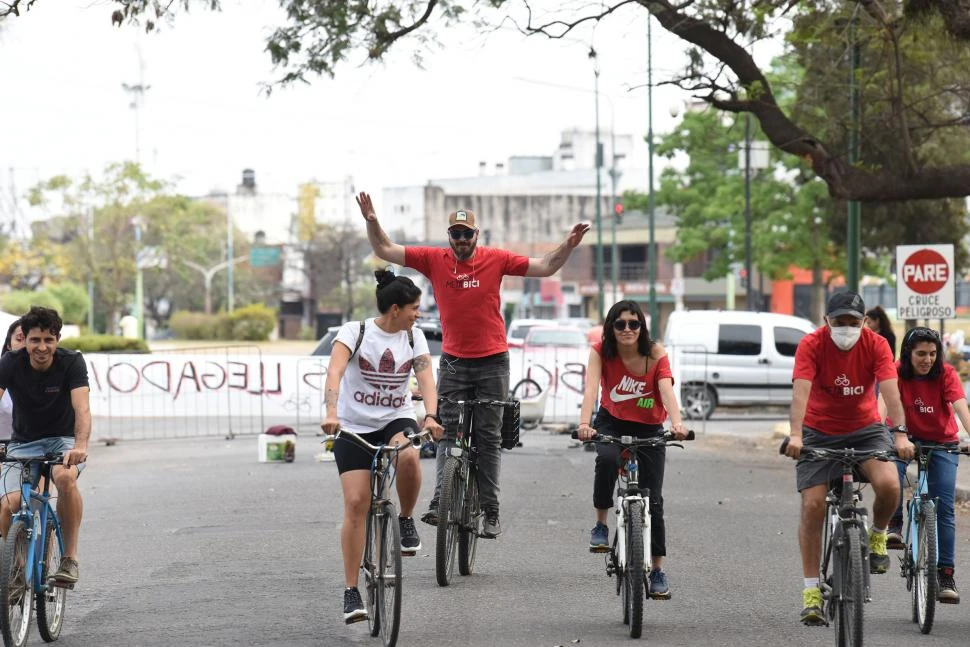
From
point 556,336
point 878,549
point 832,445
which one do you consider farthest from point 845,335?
point 556,336

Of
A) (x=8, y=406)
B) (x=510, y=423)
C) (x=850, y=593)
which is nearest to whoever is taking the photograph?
(x=850, y=593)

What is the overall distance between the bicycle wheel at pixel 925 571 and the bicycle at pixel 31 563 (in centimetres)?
416

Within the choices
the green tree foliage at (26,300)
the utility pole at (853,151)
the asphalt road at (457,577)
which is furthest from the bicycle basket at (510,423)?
the green tree foliage at (26,300)

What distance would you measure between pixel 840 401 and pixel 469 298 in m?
2.49

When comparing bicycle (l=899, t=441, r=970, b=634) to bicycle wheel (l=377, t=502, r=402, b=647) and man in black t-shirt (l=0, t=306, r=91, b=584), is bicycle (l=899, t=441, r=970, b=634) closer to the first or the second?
bicycle wheel (l=377, t=502, r=402, b=647)

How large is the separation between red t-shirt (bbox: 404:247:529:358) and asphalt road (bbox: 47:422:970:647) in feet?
4.54

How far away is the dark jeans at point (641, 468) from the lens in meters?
8.33

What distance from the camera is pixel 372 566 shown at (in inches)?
300

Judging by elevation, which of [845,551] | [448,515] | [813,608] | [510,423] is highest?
[510,423]

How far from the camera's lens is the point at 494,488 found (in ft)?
31.4

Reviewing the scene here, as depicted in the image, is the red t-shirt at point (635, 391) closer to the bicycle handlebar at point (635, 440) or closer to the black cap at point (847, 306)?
the bicycle handlebar at point (635, 440)

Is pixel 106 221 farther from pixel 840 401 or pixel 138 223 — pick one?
pixel 840 401

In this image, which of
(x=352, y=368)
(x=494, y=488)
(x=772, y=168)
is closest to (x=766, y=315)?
(x=494, y=488)

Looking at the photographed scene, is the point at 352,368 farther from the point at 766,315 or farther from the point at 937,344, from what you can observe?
the point at 766,315
